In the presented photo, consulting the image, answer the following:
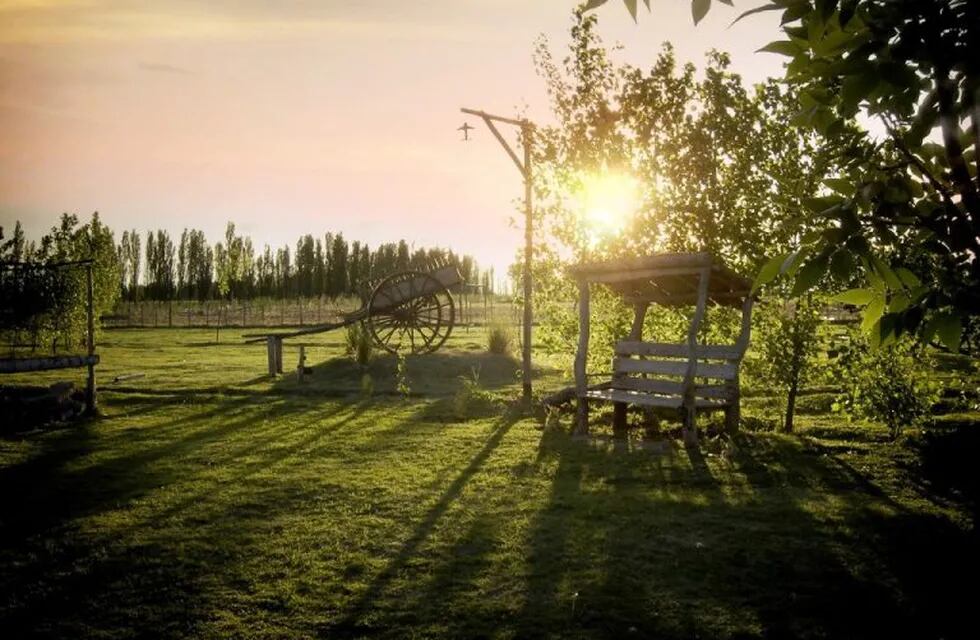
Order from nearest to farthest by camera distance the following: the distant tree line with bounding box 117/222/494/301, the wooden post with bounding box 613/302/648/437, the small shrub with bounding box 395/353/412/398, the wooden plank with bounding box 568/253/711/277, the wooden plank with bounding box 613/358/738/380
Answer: the wooden plank with bounding box 568/253/711/277, the wooden plank with bounding box 613/358/738/380, the wooden post with bounding box 613/302/648/437, the small shrub with bounding box 395/353/412/398, the distant tree line with bounding box 117/222/494/301

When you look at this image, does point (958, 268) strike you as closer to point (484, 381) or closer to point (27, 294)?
point (484, 381)

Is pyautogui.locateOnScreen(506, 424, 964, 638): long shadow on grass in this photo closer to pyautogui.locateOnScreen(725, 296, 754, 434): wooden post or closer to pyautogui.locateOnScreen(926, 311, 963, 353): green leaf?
pyautogui.locateOnScreen(725, 296, 754, 434): wooden post

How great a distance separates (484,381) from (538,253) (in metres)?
5.84

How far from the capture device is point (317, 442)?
10.4 metres

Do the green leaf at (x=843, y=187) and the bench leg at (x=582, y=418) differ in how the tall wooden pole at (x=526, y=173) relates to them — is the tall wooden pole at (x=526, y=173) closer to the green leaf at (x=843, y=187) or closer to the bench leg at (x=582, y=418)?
the bench leg at (x=582, y=418)

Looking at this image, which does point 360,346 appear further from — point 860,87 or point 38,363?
point 860,87

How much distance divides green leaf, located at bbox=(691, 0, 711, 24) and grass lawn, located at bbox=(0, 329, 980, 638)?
12.0 ft

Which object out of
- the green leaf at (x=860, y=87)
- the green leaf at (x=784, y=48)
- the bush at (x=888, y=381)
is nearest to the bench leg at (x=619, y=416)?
the bush at (x=888, y=381)

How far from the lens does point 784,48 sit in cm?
173

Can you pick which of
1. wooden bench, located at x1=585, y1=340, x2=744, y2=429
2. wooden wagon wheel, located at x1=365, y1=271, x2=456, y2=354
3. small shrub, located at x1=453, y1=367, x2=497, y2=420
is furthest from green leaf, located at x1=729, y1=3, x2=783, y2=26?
wooden wagon wheel, located at x1=365, y1=271, x2=456, y2=354

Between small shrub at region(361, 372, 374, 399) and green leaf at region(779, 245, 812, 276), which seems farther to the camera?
small shrub at region(361, 372, 374, 399)

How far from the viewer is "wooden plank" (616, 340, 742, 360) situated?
389 inches

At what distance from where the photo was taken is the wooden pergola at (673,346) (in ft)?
31.2

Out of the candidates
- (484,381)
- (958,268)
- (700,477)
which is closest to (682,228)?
(700,477)
